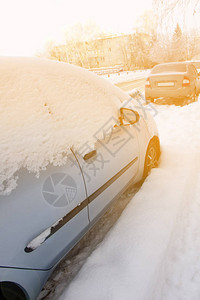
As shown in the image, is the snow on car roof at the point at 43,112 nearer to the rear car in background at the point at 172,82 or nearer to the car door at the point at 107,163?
the car door at the point at 107,163

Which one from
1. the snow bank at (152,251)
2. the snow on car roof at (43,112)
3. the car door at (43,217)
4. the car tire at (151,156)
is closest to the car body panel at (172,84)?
the car tire at (151,156)

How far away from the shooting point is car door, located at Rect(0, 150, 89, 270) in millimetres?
1086

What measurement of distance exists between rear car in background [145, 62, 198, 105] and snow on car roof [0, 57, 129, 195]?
5797mm

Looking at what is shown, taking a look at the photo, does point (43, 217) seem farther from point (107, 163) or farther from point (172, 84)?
point (172, 84)

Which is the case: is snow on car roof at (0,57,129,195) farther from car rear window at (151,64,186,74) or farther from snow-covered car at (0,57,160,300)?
car rear window at (151,64,186,74)

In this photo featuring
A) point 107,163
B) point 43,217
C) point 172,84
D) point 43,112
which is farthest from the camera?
point 172,84

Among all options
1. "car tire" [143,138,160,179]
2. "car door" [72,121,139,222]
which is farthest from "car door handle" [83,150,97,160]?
"car tire" [143,138,160,179]

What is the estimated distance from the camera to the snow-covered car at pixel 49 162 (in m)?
1.13

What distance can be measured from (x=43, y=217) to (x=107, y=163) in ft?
2.68

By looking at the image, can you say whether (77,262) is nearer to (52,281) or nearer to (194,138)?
(52,281)

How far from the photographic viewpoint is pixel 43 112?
1458mm

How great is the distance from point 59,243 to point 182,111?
230 inches

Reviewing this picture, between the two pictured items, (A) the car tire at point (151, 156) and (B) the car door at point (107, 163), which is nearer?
(B) the car door at point (107, 163)

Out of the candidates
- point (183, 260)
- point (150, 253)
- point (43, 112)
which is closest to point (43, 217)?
point (43, 112)
